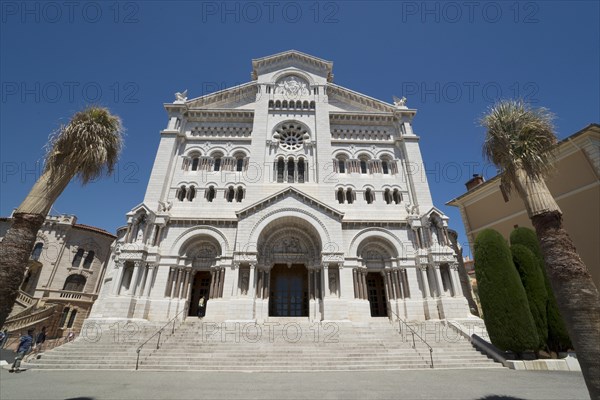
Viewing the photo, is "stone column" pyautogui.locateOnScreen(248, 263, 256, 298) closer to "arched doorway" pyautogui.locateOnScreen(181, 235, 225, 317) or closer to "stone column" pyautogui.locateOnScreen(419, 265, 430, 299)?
"arched doorway" pyautogui.locateOnScreen(181, 235, 225, 317)

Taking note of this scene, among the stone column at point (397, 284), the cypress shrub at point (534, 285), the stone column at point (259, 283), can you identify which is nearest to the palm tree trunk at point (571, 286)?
the cypress shrub at point (534, 285)

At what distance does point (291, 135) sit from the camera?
26.5 m

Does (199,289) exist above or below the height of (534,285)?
above

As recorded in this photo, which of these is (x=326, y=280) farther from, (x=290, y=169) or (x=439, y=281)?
(x=290, y=169)

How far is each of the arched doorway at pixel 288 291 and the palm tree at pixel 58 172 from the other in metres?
14.6

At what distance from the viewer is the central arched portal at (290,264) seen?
784 inches

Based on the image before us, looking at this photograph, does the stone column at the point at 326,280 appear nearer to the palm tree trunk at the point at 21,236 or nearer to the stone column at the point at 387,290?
the stone column at the point at 387,290

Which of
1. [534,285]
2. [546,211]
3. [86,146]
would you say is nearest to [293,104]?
[86,146]

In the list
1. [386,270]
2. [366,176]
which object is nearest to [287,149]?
[366,176]

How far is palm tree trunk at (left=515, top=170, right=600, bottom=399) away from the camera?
5.39 meters

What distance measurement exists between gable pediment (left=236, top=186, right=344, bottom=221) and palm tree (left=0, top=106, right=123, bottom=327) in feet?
37.5

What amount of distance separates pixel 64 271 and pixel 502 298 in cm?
4141

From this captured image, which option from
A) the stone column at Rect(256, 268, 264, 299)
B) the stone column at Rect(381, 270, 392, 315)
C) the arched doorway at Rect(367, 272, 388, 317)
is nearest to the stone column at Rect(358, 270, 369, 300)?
the arched doorway at Rect(367, 272, 388, 317)

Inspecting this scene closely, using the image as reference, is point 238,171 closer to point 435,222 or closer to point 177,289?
point 177,289
